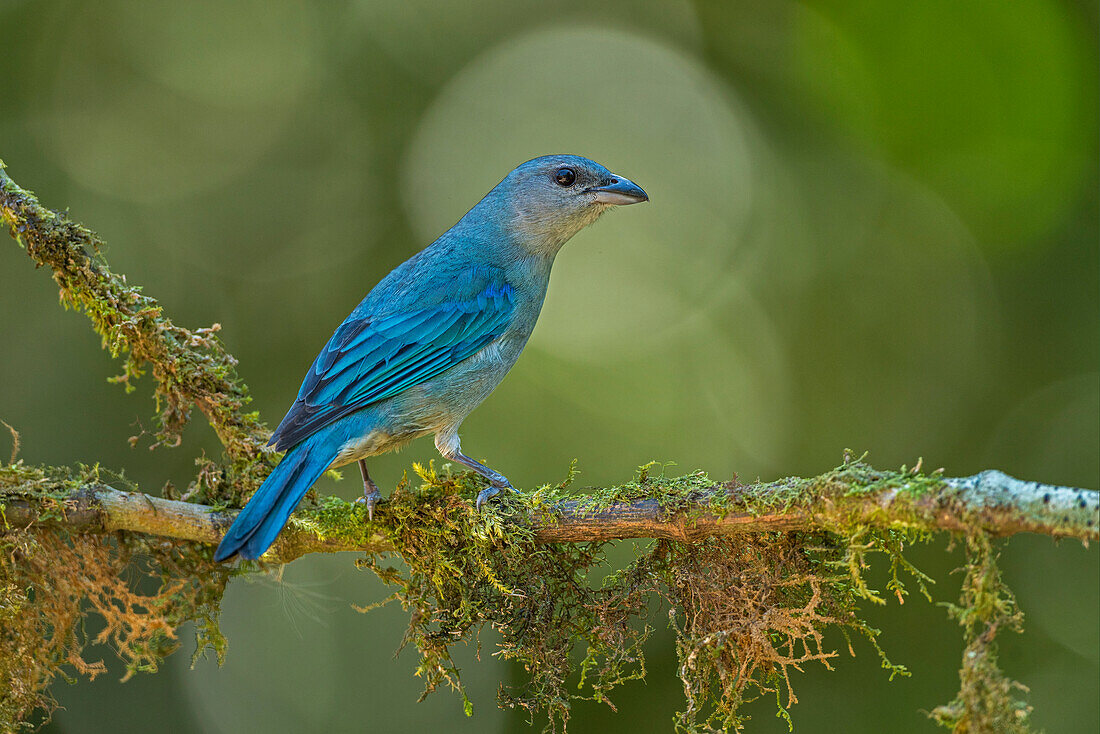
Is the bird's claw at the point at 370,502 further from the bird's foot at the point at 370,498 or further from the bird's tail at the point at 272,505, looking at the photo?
the bird's tail at the point at 272,505

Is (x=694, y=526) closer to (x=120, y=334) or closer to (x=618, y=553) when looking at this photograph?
(x=120, y=334)

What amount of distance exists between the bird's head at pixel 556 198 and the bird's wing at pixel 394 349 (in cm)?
47

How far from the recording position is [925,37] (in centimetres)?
626

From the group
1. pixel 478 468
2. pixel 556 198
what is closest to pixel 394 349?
pixel 478 468

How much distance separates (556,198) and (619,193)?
0.33m

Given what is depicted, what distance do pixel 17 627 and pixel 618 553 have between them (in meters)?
3.62

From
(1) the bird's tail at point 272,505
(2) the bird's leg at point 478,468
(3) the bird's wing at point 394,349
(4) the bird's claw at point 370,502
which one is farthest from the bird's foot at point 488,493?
(3) the bird's wing at point 394,349

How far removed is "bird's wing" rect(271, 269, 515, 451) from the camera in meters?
3.58

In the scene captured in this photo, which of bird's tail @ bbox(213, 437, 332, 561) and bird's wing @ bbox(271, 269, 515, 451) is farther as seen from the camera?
bird's wing @ bbox(271, 269, 515, 451)

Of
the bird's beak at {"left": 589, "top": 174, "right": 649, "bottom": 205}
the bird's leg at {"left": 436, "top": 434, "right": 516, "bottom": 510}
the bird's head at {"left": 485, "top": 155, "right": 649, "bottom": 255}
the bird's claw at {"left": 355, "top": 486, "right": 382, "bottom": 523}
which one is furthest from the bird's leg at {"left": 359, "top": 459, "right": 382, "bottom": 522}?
the bird's beak at {"left": 589, "top": 174, "right": 649, "bottom": 205}

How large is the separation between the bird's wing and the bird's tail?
0.13 meters

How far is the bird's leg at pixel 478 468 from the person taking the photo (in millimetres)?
3115

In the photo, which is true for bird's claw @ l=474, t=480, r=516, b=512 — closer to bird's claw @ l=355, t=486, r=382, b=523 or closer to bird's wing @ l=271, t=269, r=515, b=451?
bird's claw @ l=355, t=486, r=382, b=523

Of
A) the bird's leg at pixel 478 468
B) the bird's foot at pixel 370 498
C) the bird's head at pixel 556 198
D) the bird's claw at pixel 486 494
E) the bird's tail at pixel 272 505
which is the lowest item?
the bird's tail at pixel 272 505
